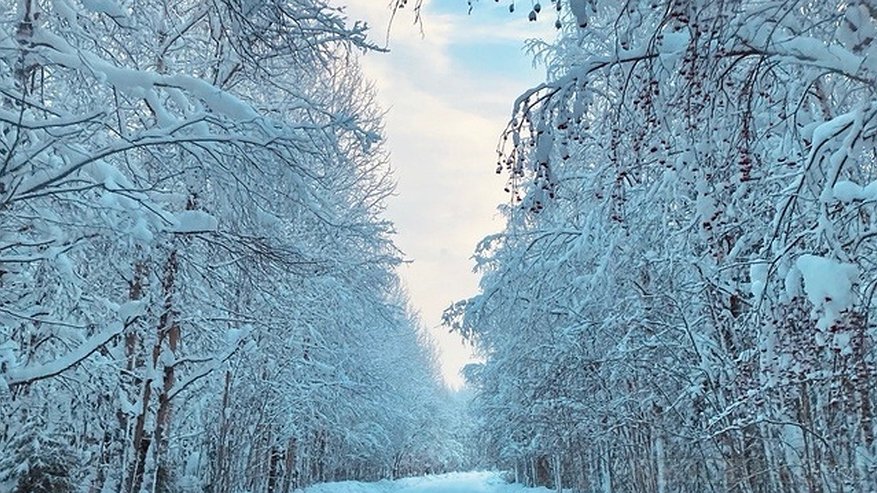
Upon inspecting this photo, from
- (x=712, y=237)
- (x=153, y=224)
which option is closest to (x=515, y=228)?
(x=712, y=237)

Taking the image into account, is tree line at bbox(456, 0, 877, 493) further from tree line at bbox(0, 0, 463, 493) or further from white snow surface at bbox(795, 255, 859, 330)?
tree line at bbox(0, 0, 463, 493)

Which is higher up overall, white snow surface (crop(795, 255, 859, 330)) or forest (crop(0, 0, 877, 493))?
forest (crop(0, 0, 877, 493))

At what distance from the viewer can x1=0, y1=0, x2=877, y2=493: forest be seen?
3438 mm

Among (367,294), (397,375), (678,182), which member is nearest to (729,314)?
(678,182)

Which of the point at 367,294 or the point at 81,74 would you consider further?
the point at 367,294

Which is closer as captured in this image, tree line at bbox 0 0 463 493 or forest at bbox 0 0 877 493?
forest at bbox 0 0 877 493

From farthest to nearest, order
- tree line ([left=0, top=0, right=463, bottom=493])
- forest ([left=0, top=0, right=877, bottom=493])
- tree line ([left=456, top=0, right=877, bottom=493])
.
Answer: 1. tree line ([left=0, top=0, right=463, bottom=493])
2. forest ([left=0, top=0, right=877, bottom=493])
3. tree line ([left=456, top=0, right=877, bottom=493])

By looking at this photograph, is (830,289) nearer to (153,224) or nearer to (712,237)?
(712,237)

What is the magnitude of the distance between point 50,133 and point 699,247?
650 centimetres

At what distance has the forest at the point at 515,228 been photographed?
3.44 m

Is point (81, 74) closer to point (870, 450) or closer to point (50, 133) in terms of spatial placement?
point (50, 133)

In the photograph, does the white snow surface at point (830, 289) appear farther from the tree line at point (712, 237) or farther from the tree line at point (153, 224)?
the tree line at point (153, 224)

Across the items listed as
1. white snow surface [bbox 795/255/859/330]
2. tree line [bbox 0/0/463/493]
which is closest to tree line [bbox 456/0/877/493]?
white snow surface [bbox 795/255/859/330]

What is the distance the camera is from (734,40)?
3.31 meters
